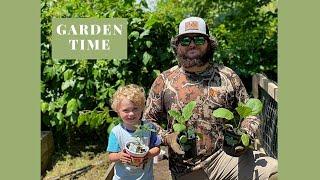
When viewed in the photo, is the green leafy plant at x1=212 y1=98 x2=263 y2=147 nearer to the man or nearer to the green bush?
the man

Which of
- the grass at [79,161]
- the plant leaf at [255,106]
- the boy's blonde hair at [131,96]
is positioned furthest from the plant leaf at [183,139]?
the grass at [79,161]

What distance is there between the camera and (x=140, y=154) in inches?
112

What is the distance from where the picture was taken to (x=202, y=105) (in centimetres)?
314

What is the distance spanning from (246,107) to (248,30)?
140 inches

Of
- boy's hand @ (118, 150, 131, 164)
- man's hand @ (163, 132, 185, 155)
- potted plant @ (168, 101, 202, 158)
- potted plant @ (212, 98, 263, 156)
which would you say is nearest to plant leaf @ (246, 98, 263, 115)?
potted plant @ (212, 98, 263, 156)

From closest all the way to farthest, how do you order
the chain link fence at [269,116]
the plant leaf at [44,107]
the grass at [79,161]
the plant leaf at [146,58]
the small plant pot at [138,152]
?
the small plant pot at [138,152]
the chain link fence at [269,116]
the grass at [79,161]
the plant leaf at [146,58]
the plant leaf at [44,107]

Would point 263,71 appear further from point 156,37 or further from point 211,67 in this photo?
point 211,67

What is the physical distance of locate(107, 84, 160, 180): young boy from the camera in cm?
291

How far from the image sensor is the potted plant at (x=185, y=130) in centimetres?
298

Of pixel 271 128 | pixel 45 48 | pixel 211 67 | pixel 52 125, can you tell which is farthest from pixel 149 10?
pixel 211 67

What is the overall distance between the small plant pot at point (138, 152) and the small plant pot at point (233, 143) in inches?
16.4

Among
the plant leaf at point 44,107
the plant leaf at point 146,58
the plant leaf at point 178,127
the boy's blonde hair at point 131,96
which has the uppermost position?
the plant leaf at point 146,58

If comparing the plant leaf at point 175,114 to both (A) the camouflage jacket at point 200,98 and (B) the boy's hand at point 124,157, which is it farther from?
(B) the boy's hand at point 124,157

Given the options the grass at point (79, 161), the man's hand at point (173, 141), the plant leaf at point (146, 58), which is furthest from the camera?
the plant leaf at point (146, 58)
